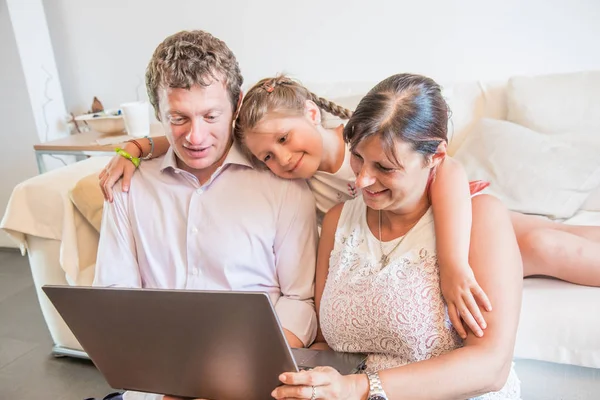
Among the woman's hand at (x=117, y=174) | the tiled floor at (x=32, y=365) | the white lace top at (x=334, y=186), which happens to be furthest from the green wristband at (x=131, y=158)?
the tiled floor at (x=32, y=365)

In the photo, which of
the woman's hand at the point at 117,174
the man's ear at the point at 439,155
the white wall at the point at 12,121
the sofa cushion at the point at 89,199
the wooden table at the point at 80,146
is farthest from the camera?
the white wall at the point at 12,121

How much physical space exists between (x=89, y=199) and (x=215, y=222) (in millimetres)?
624

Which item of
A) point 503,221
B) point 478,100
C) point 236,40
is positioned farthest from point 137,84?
point 503,221

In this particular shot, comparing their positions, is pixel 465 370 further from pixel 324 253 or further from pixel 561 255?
pixel 561 255

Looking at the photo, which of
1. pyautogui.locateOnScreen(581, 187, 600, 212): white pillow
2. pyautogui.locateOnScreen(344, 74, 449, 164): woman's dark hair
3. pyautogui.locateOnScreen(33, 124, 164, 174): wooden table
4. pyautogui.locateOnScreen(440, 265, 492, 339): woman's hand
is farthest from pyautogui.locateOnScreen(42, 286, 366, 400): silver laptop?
pyautogui.locateOnScreen(33, 124, 164, 174): wooden table

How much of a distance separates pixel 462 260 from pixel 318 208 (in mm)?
571

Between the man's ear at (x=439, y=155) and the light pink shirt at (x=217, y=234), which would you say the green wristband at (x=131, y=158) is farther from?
the man's ear at (x=439, y=155)

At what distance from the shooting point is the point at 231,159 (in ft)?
4.08

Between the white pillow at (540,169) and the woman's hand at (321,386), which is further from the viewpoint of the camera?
the white pillow at (540,169)

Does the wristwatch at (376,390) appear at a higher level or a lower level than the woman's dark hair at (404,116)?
lower

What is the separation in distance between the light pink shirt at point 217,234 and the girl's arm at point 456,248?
1.20 feet

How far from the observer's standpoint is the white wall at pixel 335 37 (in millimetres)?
2107

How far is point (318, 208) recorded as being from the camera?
1.43m

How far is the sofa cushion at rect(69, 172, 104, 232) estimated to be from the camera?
1.63 m
